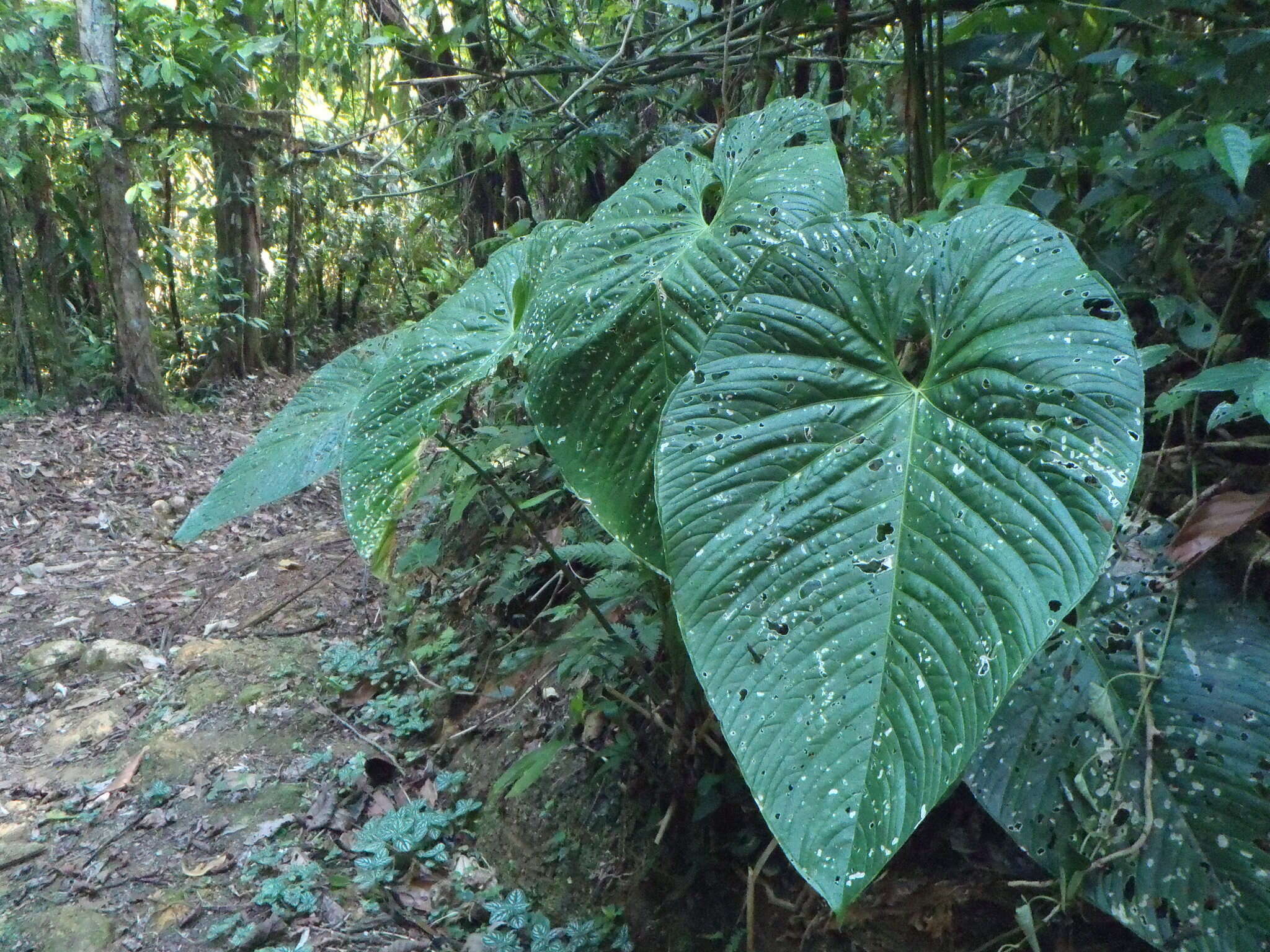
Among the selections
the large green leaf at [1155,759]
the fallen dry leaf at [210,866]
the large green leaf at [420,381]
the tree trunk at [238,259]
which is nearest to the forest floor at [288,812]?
the fallen dry leaf at [210,866]

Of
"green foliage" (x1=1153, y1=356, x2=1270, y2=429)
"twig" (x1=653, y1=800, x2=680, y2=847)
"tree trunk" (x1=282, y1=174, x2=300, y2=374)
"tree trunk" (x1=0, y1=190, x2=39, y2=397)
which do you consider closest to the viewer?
"green foliage" (x1=1153, y1=356, x2=1270, y2=429)

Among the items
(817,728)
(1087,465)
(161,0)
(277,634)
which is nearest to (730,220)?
(1087,465)

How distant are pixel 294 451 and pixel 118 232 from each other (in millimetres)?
5296

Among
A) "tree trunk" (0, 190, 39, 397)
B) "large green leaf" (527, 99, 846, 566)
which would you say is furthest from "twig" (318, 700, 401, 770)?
"tree trunk" (0, 190, 39, 397)

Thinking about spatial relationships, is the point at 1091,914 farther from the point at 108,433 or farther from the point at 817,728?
the point at 108,433

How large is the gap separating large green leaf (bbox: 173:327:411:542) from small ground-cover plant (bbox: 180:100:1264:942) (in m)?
0.10

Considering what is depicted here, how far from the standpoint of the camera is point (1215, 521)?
1.15 metres

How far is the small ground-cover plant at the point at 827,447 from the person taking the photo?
2.45 ft

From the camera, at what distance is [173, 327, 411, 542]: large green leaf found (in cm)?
145

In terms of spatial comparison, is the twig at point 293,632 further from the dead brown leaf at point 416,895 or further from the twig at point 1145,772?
the twig at point 1145,772

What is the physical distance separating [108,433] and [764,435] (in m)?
5.71

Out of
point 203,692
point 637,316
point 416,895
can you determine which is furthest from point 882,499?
point 203,692

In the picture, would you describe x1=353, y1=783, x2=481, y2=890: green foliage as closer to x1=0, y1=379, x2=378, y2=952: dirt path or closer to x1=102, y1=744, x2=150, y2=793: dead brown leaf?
x1=0, y1=379, x2=378, y2=952: dirt path

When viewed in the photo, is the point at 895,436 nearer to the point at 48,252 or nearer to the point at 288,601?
the point at 288,601
